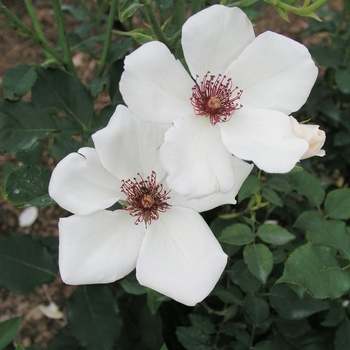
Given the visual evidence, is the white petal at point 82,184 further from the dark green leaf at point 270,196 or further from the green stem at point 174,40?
the dark green leaf at point 270,196

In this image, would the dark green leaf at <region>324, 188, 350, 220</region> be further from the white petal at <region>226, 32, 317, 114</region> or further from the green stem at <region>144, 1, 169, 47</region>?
the green stem at <region>144, 1, 169, 47</region>

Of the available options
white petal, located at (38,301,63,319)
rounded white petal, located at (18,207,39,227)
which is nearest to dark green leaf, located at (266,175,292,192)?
A: white petal, located at (38,301,63,319)

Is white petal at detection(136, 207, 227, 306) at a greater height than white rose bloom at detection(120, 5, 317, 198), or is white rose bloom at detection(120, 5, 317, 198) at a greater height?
white rose bloom at detection(120, 5, 317, 198)

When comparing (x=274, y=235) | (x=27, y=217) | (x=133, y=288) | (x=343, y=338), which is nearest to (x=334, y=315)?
(x=343, y=338)

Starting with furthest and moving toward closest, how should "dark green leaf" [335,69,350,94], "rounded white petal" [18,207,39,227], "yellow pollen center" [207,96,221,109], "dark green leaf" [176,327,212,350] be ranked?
"rounded white petal" [18,207,39,227]
"dark green leaf" [335,69,350,94]
"dark green leaf" [176,327,212,350]
"yellow pollen center" [207,96,221,109]

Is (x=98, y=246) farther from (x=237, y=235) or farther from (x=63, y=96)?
(x=63, y=96)

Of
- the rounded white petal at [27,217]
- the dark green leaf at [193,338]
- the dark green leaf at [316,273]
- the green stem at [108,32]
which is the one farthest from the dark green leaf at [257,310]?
the rounded white petal at [27,217]

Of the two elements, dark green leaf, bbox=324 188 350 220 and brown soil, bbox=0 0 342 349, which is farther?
brown soil, bbox=0 0 342 349
